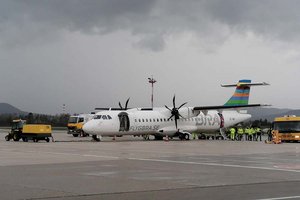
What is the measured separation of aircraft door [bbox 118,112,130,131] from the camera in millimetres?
41812

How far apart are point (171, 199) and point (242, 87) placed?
150 ft

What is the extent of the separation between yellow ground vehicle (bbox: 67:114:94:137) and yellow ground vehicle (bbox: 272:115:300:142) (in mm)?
23960

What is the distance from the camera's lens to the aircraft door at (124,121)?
137 ft

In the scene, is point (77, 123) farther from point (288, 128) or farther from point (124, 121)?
point (288, 128)

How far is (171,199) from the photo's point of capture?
1001 cm

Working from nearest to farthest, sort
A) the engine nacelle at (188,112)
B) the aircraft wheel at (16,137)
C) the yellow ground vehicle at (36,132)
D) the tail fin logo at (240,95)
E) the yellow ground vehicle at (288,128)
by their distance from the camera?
the yellow ground vehicle at (36,132) < the aircraft wheel at (16,137) < the yellow ground vehicle at (288,128) < the engine nacelle at (188,112) < the tail fin logo at (240,95)

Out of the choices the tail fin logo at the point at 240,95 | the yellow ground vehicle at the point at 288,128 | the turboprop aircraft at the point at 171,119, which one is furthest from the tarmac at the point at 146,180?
the tail fin logo at the point at 240,95

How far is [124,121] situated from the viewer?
4206 centimetres

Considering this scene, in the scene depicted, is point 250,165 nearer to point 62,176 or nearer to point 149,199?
point 62,176

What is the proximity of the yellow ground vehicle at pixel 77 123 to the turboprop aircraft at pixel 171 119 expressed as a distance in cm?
1123

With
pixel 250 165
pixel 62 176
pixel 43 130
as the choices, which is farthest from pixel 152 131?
pixel 62 176

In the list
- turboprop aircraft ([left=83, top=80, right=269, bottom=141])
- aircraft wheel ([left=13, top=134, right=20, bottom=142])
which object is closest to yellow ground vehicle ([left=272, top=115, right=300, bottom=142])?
turboprop aircraft ([left=83, top=80, right=269, bottom=141])

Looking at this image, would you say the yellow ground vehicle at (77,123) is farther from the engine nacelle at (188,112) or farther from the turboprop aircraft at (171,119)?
the engine nacelle at (188,112)

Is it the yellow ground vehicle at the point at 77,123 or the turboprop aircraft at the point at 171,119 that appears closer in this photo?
the turboprop aircraft at the point at 171,119
